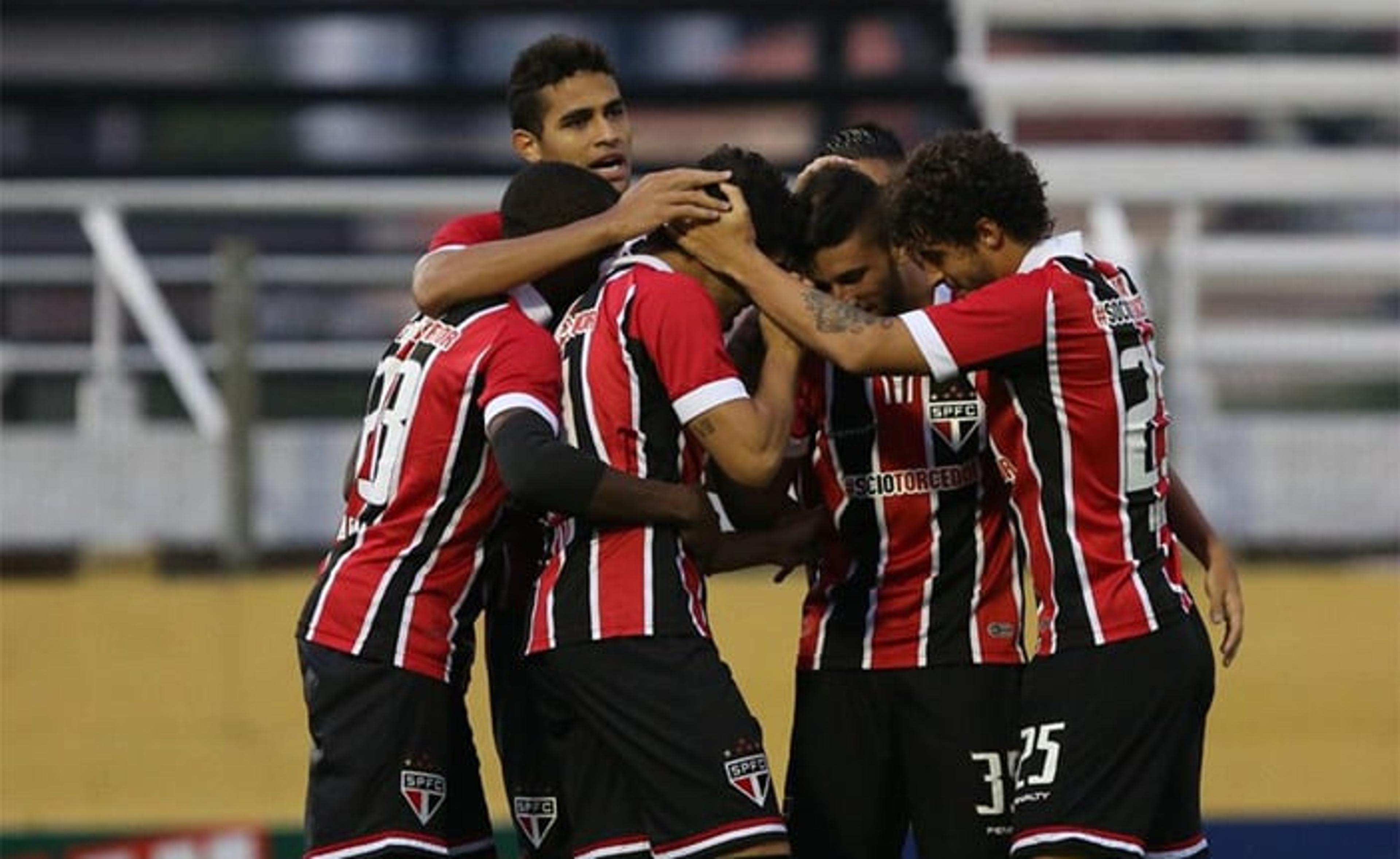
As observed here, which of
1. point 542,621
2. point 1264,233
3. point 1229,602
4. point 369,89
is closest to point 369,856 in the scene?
point 542,621

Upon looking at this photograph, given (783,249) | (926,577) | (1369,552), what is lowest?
(1369,552)

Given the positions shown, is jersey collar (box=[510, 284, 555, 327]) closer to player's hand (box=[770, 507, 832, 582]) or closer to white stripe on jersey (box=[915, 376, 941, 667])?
player's hand (box=[770, 507, 832, 582])

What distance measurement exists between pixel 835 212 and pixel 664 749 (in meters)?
1.06

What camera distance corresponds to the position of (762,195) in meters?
5.11

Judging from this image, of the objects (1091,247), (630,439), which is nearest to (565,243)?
(630,439)

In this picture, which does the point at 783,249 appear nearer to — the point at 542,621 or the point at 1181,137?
the point at 542,621

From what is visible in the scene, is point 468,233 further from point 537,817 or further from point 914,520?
point 537,817

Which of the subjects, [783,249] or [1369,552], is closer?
[783,249]

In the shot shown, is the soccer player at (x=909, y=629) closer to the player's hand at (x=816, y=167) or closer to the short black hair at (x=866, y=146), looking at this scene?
the player's hand at (x=816, y=167)

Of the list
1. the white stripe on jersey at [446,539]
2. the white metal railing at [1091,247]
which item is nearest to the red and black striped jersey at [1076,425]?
the white stripe on jersey at [446,539]

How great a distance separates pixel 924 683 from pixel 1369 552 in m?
4.14

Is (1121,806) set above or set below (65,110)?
below

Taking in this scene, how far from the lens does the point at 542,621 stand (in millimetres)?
5027

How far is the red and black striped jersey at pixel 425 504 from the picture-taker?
5.14 metres
